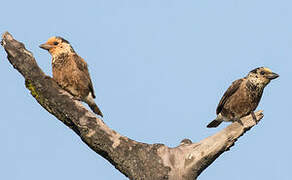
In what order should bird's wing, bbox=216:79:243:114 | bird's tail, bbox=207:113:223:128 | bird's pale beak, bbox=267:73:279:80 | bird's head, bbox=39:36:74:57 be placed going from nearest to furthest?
bird's pale beak, bbox=267:73:279:80, bird's head, bbox=39:36:74:57, bird's wing, bbox=216:79:243:114, bird's tail, bbox=207:113:223:128

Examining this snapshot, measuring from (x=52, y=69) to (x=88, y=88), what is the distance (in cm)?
72

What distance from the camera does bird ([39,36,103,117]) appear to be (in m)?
7.90

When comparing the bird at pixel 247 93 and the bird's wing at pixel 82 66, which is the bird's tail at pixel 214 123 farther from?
the bird's wing at pixel 82 66

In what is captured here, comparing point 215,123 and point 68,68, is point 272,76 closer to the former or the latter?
point 215,123

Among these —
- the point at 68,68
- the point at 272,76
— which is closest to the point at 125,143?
the point at 68,68

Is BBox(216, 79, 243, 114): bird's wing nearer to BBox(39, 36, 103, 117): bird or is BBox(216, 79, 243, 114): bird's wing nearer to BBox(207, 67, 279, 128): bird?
BBox(207, 67, 279, 128): bird

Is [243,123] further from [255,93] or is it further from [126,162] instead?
[126,162]

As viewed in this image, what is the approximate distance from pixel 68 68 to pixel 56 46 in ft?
1.57

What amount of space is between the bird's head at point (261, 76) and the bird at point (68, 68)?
2.92 metres

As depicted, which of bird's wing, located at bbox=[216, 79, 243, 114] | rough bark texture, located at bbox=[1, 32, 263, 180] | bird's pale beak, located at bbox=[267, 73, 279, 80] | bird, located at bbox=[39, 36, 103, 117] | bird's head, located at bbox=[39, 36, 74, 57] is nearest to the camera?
rough bark texture, located at bbox=[1, 32, 263, 180]

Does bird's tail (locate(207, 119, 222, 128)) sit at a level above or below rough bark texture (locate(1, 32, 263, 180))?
above

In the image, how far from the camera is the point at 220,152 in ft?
22.9

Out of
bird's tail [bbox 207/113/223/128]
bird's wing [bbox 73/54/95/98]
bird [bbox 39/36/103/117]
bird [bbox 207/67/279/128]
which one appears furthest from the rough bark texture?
bird's tail [bbox 207/113/223/128]

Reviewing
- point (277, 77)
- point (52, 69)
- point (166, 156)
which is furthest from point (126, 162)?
point (277, 77)
